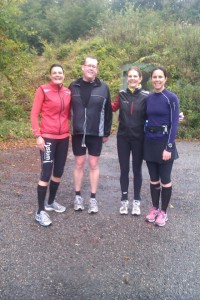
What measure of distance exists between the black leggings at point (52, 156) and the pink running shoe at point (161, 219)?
1.45 m

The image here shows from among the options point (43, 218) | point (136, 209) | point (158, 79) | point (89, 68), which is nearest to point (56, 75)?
point (89, 68)

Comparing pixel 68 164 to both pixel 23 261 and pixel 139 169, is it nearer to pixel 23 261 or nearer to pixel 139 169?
pixel 139 169

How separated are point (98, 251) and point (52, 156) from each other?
4.40ft

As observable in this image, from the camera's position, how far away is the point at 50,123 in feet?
14.6

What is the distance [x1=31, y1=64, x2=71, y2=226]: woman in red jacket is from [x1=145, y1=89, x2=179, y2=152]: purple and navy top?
3.50 ft

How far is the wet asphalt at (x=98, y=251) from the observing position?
3223 mm

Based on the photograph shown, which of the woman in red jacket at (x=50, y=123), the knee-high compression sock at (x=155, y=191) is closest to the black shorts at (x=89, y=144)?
the woman in red jacket at (x=50, y=123)

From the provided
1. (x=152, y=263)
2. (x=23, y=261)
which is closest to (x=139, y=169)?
(x=152, y=263)

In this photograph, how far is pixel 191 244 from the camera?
422 centimetres

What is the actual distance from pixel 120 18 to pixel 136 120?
17833 mm

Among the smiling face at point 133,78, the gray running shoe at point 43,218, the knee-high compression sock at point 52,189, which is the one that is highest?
the smiling face at point 133,78

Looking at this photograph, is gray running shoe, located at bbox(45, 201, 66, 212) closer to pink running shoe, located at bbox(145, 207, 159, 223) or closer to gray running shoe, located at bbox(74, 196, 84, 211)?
gray running shoe, located at bbox(74, 196, 84, 211)

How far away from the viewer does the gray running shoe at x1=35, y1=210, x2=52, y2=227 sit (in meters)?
4.45

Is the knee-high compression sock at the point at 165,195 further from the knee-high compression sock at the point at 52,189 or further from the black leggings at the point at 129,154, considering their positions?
the knee-high compression sock at the point at 52,189
